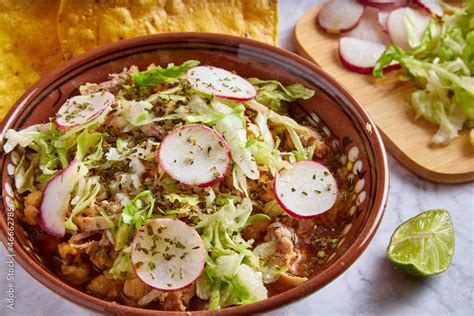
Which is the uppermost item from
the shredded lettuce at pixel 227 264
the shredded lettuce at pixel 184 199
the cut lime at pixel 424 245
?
the shredded lettuce at pixel 184 199

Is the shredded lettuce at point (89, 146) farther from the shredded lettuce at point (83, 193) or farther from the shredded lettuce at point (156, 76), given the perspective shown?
the shredded lettuce at point (156, 76)

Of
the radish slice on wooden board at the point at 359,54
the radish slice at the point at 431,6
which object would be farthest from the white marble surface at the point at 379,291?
the radish slice at the point at 431,6

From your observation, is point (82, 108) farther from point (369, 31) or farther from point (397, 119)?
point (369, 31)

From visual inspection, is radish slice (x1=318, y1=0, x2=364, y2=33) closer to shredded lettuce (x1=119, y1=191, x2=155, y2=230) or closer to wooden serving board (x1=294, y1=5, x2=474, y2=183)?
wooden serving board (x1=294, y1=5, x2=474, y2=183)

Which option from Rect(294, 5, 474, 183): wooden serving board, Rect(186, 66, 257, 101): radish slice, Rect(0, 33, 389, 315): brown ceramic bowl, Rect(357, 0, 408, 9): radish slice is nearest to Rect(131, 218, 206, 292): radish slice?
Rect(0, 33, 389, 315): brown ceramic bowl

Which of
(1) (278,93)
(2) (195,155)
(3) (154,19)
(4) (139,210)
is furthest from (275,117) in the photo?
(3) (154,19)

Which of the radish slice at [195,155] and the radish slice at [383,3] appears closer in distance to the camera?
the radish slice at [195,155]

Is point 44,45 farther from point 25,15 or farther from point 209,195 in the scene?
point 209,195

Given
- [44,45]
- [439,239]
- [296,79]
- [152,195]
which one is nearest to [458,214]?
[439,239]
